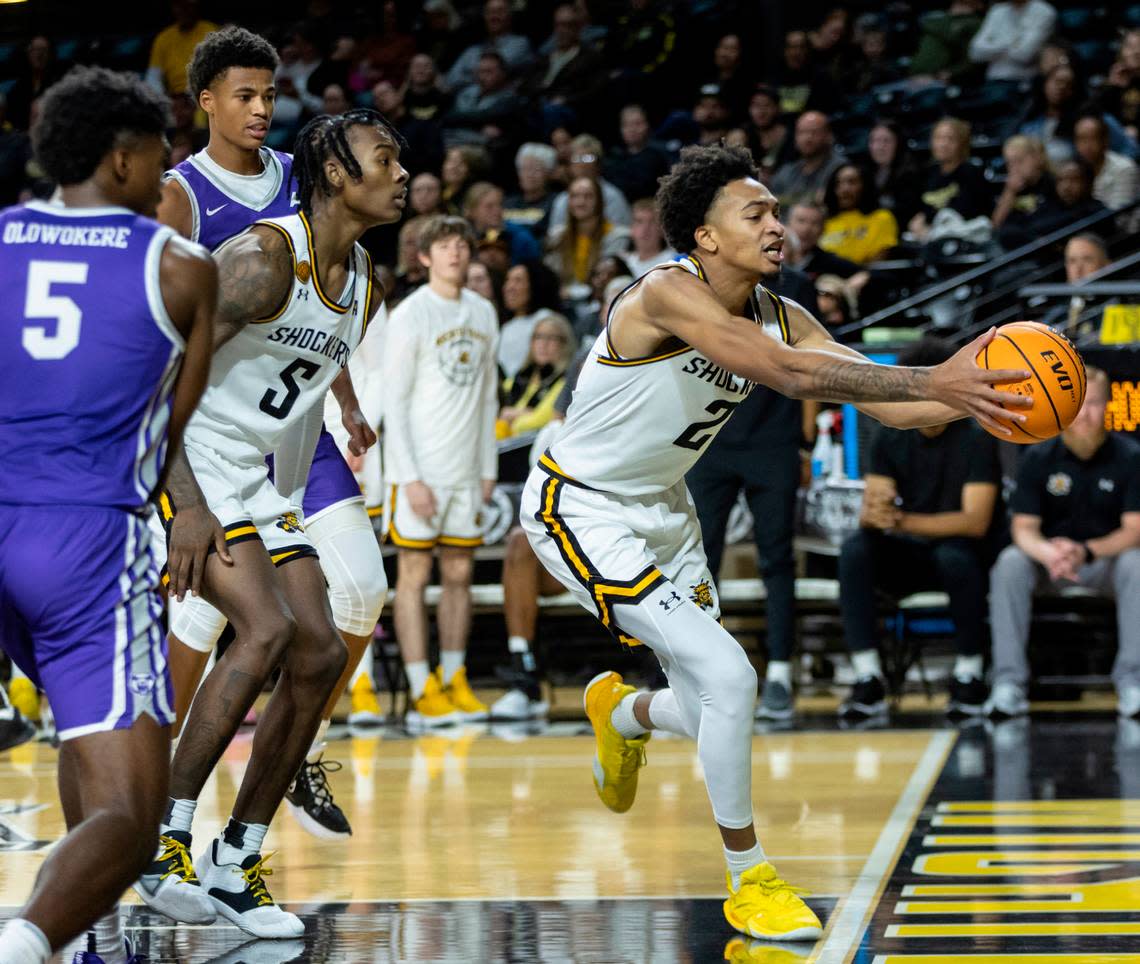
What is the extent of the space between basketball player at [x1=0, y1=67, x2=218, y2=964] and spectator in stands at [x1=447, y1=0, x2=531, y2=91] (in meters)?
12.2

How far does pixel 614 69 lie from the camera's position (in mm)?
14844

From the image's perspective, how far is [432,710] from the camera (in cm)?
864

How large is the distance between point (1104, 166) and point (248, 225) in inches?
295

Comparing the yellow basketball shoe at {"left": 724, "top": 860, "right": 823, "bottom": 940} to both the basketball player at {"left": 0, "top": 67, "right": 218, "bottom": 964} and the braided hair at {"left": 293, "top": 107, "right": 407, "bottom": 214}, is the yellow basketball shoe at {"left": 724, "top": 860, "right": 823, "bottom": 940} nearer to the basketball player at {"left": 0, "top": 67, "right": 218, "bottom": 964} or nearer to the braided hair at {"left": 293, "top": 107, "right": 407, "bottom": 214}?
the basketball player at {"left": 0, "top": 67, "right": 218, "bottom": 964}

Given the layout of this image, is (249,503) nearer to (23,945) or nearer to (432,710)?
(23,945)

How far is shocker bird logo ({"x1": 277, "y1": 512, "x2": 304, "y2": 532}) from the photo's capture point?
184 inches

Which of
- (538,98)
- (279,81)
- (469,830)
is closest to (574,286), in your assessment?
(538,98)

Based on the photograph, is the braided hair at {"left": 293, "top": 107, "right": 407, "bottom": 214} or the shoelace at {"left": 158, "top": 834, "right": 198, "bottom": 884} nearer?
the shoelace at {"left": 158, "top": 834, "right": 198, "bottom": 884}

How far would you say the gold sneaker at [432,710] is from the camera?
852 centimetres

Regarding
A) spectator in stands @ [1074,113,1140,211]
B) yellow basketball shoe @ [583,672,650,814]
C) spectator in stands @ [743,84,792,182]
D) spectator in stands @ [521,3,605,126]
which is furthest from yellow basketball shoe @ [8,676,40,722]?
spectator in stands @ [521,3,605,126]

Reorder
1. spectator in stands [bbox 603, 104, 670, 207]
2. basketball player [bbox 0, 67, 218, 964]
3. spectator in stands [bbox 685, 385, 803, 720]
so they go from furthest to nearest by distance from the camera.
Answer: spectator in stands [bbox 603, 104, 670, 207], spectator in stands [bbox 685, 385, 803, 720], basketball player [bbox 0, 67, 218, 964]

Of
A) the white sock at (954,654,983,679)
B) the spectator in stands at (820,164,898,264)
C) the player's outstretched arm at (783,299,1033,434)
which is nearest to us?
the player's outstretched arm at (783,299,1033,434)

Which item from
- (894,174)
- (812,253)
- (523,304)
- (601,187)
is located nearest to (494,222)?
(601,187)

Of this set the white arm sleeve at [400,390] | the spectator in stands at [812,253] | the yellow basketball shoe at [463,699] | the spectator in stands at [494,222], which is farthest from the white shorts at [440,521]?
the spectator in stands at [494,222]
